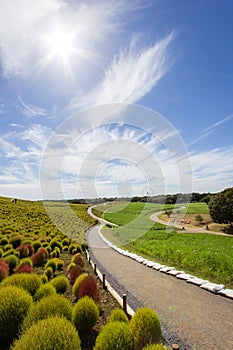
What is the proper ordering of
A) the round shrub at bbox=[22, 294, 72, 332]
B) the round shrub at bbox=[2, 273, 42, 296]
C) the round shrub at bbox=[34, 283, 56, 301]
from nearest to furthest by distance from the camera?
the round shrub at bbox=[22, 294, 72, 332] < the round shrub at bbox=[34, 283, 56, 301] < the round shrub at bbox=[2, 273, 42, 296]

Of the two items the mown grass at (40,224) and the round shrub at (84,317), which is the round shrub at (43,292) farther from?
the mown grass at (40,224)

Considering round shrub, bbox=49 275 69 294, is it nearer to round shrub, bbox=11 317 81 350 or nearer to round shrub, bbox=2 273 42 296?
round shrub, bbox=2 273 42 296

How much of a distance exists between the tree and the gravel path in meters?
30.7

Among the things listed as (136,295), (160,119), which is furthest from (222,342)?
(160,119)

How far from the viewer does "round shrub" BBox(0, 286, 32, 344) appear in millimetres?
5090

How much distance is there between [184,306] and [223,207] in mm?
34765

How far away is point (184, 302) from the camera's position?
288 inches

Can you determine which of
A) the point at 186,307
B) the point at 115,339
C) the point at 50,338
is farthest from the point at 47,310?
the point at 186,307

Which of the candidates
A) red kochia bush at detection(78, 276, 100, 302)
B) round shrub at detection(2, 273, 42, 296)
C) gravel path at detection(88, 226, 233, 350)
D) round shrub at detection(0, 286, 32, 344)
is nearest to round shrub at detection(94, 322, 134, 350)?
gravel path at detection(88, 226, 233, 350)

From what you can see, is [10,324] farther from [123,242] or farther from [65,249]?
[123,242]

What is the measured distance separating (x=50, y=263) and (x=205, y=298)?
688 centimetres

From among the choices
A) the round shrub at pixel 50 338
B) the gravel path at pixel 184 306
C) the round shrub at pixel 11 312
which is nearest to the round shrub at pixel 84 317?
the round shrub at pixel 11 312

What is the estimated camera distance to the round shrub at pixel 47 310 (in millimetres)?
4832

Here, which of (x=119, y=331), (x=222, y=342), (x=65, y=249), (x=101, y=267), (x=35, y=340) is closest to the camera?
(x=35, y=340)
